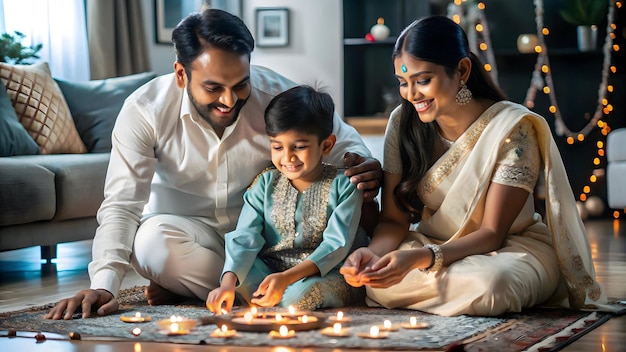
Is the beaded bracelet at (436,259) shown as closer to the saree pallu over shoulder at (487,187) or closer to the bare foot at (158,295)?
the saree pallu over shoulder at (487,187)

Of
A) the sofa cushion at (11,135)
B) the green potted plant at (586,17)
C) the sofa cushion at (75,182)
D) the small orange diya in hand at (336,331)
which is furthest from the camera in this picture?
the green potted plant at (586,17)

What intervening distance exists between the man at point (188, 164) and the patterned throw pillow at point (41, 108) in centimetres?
181

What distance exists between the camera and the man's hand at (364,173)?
2828 mm

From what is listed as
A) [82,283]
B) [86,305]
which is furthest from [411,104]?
[82,283]

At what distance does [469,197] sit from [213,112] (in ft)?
2.64

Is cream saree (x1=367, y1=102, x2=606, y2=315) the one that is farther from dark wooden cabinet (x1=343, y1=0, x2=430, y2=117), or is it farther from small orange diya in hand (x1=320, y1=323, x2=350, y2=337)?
dark wooden cabinet (x1=343, y1=0, x2=430, y2=117)

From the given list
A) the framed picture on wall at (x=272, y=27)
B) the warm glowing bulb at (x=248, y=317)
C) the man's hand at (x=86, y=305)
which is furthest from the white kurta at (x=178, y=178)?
the framed picture on wall at (x=272, y=27)

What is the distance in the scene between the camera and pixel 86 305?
8.27 feet

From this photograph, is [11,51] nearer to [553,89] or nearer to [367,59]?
[367,59]

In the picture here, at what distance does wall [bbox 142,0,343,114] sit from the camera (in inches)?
283

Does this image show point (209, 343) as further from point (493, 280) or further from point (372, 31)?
point (372, 31)

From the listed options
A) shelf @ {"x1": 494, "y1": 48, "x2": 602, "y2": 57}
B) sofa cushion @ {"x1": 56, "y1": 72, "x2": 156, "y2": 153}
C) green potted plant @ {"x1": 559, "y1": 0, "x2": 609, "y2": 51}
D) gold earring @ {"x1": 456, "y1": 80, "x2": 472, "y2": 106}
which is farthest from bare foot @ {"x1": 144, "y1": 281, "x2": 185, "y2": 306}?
green potted plant @ {"x1": 559, "y1": 0, "x2": 609, "y2": 51}

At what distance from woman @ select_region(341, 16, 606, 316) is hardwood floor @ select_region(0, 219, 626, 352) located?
0.26 metres

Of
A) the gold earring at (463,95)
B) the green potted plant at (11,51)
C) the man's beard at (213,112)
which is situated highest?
the green potted plant at (11,51)
